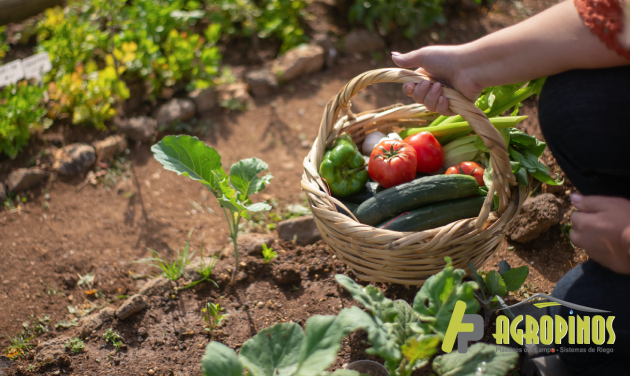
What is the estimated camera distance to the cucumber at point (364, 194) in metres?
2.11

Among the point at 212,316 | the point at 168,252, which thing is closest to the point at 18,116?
the point at 168,252

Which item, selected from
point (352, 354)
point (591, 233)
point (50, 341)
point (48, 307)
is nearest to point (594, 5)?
point (591, 233)

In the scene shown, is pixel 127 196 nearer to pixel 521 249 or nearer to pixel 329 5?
pixel 521 249

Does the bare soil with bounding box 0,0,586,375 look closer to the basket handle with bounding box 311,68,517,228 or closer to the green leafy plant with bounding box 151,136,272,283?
the green leafy plant with bounding box 151,136,272,283

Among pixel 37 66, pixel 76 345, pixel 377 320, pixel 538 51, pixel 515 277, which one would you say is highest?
pixel 538 51

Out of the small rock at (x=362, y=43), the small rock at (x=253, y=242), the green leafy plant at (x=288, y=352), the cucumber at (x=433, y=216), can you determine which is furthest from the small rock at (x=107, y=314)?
the small rock at (x=362, y=43)

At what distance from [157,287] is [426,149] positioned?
1542mm

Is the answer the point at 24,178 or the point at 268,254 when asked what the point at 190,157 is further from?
the point at 24,178

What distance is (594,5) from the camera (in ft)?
4.37

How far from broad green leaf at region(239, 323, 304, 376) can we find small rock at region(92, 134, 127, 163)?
242cm

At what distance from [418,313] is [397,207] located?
540 millimetres

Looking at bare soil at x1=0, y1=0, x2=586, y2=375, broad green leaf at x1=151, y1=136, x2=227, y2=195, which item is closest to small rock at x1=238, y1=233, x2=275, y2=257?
bare soil at x1=0, y1=0, x2=586, y2=375

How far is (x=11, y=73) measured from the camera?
10.3ft

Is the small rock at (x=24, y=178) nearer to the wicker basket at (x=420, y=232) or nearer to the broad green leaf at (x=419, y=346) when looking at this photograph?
the wicker basket at (x=420, y=232)
